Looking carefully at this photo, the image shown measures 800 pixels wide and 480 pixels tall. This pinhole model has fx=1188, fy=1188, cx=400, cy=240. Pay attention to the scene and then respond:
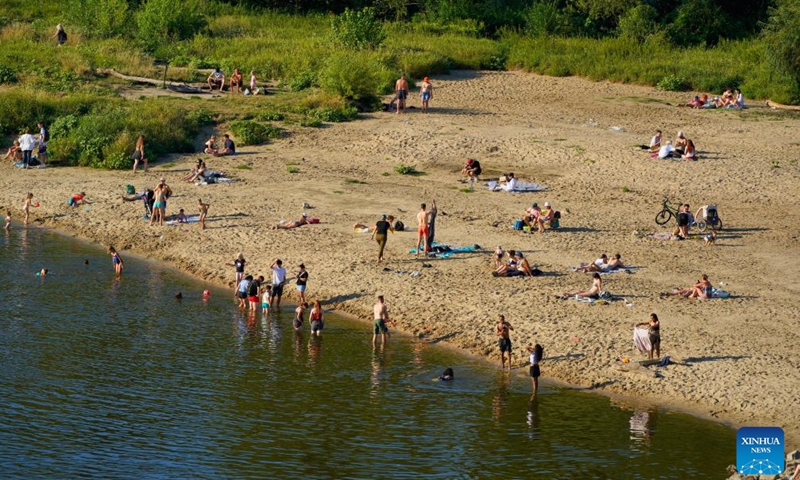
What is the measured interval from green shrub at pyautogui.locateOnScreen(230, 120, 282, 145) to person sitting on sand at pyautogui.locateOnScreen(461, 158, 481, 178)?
866 centimetres

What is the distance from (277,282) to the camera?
31.2 meters

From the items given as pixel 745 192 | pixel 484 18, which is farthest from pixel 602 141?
pixel 484 18

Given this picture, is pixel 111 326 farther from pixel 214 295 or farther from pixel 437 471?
pixel 437 471

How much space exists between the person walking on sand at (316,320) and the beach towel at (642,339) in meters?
7.62

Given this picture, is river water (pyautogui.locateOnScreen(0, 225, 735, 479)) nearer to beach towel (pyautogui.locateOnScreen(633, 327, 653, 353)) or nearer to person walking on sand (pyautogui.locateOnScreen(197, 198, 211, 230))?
beach towel (pyautogui.locateOnScreen(633, 327, 653, 353))

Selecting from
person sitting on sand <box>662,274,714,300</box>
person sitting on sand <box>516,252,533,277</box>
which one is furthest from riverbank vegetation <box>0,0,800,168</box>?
person sitting on sand <box>662,274,714,300</box>

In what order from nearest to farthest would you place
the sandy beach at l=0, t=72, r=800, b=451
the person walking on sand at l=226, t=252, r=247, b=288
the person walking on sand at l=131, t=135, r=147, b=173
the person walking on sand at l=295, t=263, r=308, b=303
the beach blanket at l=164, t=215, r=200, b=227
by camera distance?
1. the sandy beach at l=0, t=72, r=800, b=451
2. the person walking on sand at l=295, t=263, r=308, b=303
3. the person walking on sand at l=226, t=252, r=247, b=288
4. the beach blanket at l=164, t=215, r=200, b=227
5. the person walking on sand at l=131, t=135, r=147, b=173

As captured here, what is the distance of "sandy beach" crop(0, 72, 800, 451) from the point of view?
88.7 feet

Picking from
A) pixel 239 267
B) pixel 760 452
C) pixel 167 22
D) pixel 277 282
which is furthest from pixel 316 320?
pixel 167 22

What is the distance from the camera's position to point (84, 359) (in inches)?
1059

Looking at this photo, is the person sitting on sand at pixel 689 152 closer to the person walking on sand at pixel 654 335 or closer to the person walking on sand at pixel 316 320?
the person walking on sand at pixel 654 335

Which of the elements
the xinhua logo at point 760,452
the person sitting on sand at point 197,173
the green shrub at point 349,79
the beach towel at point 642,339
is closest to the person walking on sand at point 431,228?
the beach towel at point 642,339

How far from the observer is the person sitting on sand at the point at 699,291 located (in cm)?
2984

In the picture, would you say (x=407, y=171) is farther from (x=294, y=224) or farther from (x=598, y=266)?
(x=598, y=266)
